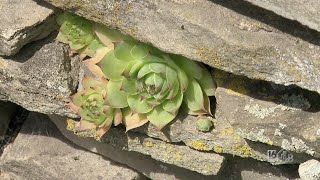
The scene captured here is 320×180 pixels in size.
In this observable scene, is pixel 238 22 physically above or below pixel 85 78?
above

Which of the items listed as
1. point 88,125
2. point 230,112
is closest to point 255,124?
point 230,112

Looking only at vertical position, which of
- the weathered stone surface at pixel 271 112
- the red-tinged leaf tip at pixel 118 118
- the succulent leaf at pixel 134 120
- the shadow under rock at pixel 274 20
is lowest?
the red-tinged leaf tip at pixel 118 118

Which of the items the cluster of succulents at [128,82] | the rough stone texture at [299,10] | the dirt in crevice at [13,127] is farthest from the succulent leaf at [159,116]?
the dirt in crevice at [13,127]

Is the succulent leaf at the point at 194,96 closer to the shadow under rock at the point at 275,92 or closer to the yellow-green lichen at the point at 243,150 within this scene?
the shadow under rock at the point at 275,92

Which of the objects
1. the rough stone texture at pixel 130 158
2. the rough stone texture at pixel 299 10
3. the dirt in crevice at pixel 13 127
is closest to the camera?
the rough stone texture at pixel 299 10

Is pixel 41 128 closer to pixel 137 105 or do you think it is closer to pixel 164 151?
pixel 164 151

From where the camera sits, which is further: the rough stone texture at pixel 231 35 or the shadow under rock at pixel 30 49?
the shadow under rock at pixel 30 49

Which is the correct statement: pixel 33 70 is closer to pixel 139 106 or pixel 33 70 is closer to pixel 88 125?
pixel 88 125

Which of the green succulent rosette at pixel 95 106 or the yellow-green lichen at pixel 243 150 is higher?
the yellow-green lichen at pixel 243 150
